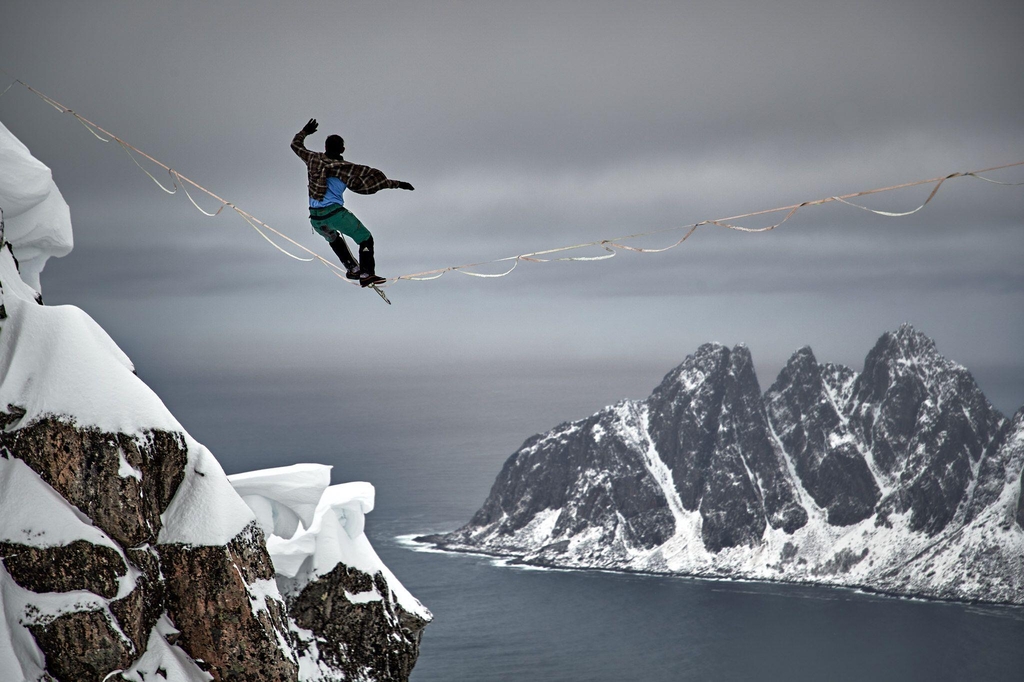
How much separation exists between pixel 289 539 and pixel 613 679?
8243 cm

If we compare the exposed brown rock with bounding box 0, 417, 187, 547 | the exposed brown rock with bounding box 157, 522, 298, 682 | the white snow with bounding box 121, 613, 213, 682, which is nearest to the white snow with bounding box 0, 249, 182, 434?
the exposed brown rock with bounding box 0, 417, 187, 547

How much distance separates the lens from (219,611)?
806 inches

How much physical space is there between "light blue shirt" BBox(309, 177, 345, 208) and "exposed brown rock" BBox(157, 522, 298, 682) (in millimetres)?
8359

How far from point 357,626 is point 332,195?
73.2ft

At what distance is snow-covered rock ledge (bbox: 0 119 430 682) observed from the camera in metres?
18.1

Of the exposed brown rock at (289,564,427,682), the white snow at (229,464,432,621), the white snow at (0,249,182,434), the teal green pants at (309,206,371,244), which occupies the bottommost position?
the exposed brown rock at (289,564,427,682)

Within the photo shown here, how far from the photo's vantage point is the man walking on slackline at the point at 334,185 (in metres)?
17.4

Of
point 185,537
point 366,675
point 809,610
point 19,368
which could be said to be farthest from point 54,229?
point 809,610

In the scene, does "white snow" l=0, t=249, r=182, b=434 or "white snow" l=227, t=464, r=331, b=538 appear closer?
"white snow" l=0, t=249, r=182, b=434

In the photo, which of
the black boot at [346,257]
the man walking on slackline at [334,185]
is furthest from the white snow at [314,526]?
the man walking on slackline at [334,185]

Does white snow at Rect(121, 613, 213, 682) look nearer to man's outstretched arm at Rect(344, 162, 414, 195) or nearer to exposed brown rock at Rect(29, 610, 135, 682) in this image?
exposed brown rock at Rect(29, 610, 135, 682)

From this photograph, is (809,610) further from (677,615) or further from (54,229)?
(54,229)

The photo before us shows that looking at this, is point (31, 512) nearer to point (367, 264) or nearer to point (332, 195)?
point (367, 264)

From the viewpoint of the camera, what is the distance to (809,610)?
158000 mm
